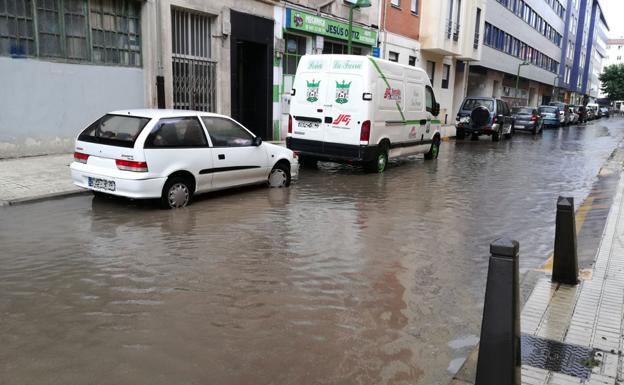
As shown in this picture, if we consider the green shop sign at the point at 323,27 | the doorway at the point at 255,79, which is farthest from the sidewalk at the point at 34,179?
the green shop sign at the point at 323,27

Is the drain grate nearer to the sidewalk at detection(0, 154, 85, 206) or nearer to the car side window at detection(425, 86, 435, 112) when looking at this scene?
the sidewalk at detection(0, 154, 85, 206)

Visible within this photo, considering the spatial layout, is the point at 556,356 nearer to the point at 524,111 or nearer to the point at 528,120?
the point at 528,120

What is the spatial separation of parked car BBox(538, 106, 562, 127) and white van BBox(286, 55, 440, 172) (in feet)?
93.6

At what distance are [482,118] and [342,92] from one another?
1330 centimetres

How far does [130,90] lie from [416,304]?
11.2 metres

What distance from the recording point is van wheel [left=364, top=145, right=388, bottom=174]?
12297mm

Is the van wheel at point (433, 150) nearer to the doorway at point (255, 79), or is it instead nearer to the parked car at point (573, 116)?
the doorway at point (255, 79)

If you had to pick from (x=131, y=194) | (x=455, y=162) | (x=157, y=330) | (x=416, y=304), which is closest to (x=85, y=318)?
(x=157, y=330)

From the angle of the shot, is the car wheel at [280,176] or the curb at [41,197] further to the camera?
the car wheel at [280,176]

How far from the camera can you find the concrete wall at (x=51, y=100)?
11.4 meters

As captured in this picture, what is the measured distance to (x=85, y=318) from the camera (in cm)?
413

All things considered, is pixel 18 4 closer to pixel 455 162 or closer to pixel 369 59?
pixel 369 59

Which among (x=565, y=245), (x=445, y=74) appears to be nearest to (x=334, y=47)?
(x=445, y=74)

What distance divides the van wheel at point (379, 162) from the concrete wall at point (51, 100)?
6.36m
